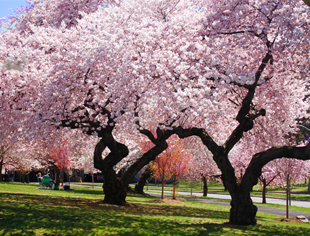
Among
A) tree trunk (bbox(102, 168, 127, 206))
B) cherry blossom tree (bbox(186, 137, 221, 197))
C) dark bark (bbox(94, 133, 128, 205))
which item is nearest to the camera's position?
dark bark (bbox(94, 133, 128, 205))

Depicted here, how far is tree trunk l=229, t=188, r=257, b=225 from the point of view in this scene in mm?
11578

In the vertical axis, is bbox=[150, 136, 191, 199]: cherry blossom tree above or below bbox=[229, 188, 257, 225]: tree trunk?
above

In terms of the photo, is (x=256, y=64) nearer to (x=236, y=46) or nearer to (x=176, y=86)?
(x=236, y=46)

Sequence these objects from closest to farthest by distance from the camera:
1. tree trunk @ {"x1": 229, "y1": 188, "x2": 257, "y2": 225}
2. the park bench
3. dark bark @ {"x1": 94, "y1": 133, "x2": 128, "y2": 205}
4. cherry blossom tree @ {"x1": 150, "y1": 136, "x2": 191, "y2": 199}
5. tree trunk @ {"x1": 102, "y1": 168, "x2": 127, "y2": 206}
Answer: tree trunk @ {"x1": 229, "y1": 188, "x2": 257, "y2": 225}
dark bark @ {"x1": 94, "y1": 133, "x2": 128, "y2": 205}
tree trunk @ {"x1": 102, "y1": 168, "x2": 127, "y2": 206}
cherry blossom tree @ {"x1": 150, "y1": 136, "x2": 191, "y2": 199}
the park bench

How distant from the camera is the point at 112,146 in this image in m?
15.4

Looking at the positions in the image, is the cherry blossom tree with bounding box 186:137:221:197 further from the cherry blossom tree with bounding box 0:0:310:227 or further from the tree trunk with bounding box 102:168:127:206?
the cherry blossom tree with bounding box 0:0:310:227

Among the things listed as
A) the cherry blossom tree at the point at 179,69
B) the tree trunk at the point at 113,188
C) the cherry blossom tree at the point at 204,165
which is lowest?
the tree trunk at the point at 113,188

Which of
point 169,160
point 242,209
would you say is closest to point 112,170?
point 242,209

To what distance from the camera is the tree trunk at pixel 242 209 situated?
456 inches

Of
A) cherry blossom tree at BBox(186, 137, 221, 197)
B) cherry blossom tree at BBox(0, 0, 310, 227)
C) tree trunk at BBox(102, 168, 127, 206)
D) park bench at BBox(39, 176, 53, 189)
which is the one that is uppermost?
cherry blossom tree at BBox(0, 0, 310, 227)

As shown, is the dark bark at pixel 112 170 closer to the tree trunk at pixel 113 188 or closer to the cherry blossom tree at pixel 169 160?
the tree trunk at pixel 113 188

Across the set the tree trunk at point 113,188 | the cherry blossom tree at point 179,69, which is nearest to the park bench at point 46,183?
the tree trunk at point 113,188

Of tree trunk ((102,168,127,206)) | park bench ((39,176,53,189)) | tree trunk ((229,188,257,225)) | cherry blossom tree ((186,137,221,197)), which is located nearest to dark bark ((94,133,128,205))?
tree trunk ((102,168,127,206))

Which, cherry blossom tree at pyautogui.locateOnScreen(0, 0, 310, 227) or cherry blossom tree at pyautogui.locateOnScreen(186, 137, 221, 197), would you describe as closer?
cherry blossom tree at pyautogui.locateOnScreen(0, 0, 310, 227)
